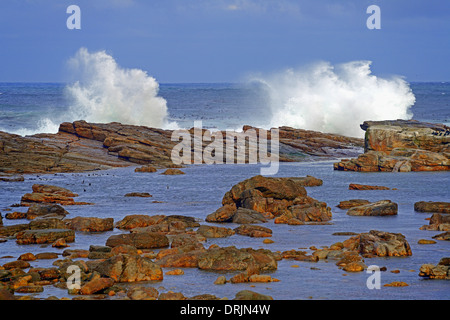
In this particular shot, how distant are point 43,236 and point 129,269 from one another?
866cm

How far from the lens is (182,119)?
476ft

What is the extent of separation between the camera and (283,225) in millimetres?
34844

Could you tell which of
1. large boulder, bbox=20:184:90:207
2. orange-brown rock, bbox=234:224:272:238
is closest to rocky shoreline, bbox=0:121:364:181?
large boulder, bbox=20:184:90:207

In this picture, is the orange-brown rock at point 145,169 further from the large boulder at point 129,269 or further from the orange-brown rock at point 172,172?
the large boulder at point 129,269

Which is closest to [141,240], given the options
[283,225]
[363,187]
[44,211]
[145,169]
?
[283,225]

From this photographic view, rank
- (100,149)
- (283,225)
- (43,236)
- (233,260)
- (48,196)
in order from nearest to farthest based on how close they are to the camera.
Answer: (233,260)
(43,236)
(283,225)
(48,196)
(100,149)

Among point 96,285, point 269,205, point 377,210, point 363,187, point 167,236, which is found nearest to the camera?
point 96,285

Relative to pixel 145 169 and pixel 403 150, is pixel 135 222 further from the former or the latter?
pixel 403 150

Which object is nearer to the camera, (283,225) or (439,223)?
(439,223)

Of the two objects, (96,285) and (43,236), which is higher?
(43,236)

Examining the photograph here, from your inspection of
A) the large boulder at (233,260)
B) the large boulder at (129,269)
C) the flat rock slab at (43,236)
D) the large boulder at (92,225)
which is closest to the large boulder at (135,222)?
the large boulder at (92,225)

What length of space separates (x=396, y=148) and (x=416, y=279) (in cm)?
4554

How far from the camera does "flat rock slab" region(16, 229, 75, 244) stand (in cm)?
2952

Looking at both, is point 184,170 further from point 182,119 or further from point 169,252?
point 182,119
